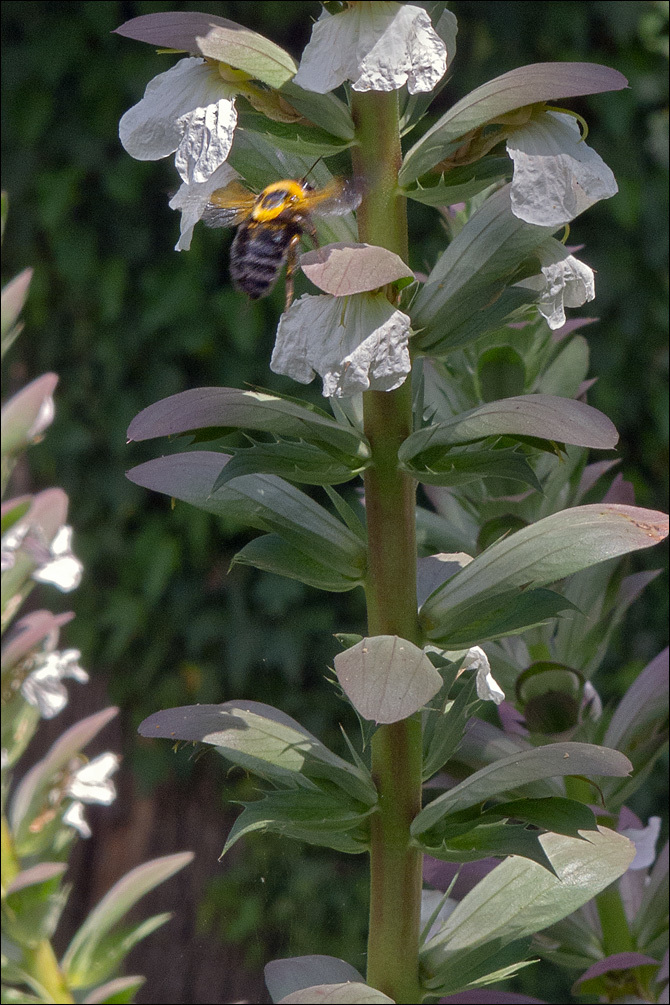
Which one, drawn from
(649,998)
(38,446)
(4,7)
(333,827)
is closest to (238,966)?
(38,446)

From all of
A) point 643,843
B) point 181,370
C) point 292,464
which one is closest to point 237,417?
point 292,464

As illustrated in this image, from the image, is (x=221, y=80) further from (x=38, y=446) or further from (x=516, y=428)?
(x=38, y=446)

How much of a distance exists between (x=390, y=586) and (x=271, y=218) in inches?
6.9

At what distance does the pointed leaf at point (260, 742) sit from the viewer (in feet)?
1.24

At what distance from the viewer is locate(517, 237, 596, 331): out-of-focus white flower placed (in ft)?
1.21

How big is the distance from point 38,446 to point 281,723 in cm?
158

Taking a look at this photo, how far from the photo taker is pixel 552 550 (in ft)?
1.24

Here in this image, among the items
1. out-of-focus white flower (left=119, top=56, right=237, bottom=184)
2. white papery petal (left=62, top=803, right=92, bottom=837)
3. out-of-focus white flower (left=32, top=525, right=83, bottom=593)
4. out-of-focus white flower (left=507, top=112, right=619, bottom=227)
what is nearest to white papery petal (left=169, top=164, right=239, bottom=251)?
out-of-focus white flower (left=119, top=56, right=237, bottom=184)

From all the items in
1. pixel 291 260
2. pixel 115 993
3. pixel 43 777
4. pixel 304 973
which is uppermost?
pixel 291 260

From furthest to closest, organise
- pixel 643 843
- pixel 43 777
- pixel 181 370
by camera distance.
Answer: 1. pixel 181 370
2. pixel 43 777
3. pixel 643 843

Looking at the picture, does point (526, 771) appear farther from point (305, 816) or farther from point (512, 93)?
point (512, 93)

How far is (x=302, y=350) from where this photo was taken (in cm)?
35

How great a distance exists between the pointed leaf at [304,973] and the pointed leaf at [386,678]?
0.49ft

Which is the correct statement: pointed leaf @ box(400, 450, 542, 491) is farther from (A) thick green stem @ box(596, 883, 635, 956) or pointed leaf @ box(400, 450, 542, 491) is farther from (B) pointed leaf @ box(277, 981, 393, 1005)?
(A) thick green stem @ box(596, 883, 635, 956)
